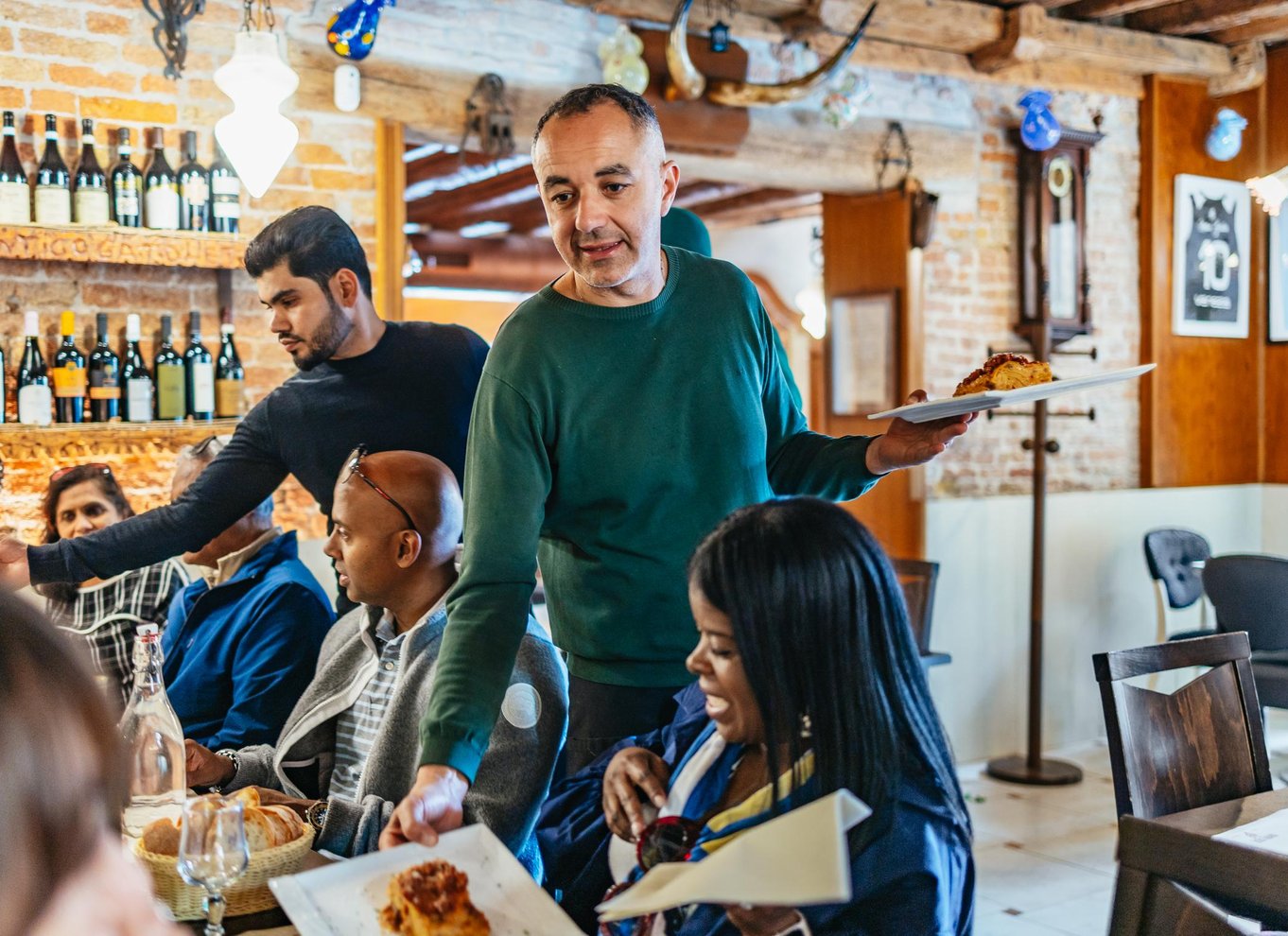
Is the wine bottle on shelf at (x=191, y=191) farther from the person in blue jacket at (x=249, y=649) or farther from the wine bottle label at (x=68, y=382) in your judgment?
the person in blue jacket at (x=249, y=649)

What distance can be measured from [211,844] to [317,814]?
1.88 feet

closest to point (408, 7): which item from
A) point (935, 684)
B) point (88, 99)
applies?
point (88, 99)

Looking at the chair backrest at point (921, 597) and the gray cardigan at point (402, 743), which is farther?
the chair backrest at point (921, 597)

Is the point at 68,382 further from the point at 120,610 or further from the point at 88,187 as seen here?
the point at 120,610

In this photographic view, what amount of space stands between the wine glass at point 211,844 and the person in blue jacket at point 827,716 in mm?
453

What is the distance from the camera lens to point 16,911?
56 centimetres

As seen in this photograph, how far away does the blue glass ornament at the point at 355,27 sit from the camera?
3896 mm

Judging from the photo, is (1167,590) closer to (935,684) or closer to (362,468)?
(935,684)

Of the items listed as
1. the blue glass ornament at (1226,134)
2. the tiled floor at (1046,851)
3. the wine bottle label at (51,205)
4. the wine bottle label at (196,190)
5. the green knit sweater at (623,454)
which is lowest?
the tiled floor at (1046,851)

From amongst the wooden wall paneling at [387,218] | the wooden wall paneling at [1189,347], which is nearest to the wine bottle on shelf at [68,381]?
the wooden wall paneling at [387,218]

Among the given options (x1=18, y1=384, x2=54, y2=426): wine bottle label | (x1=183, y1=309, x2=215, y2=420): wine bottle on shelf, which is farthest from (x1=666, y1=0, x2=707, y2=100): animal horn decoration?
(x1=18, y1=384, x2=54, y2=426): wine bottle label

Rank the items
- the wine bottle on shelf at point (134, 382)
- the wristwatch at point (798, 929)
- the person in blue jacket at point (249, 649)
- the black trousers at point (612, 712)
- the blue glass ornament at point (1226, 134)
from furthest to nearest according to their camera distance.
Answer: the blue glass ornament at point (1226, 134) → the wine bottle on shelf at point (134, 382) → the person in blue jacket at point (249, 649) → the black trousers at point (612, 712) → the wristwatch at point (798, 929)

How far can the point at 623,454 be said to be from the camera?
180 centimetres

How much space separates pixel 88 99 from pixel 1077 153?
14.0ft
